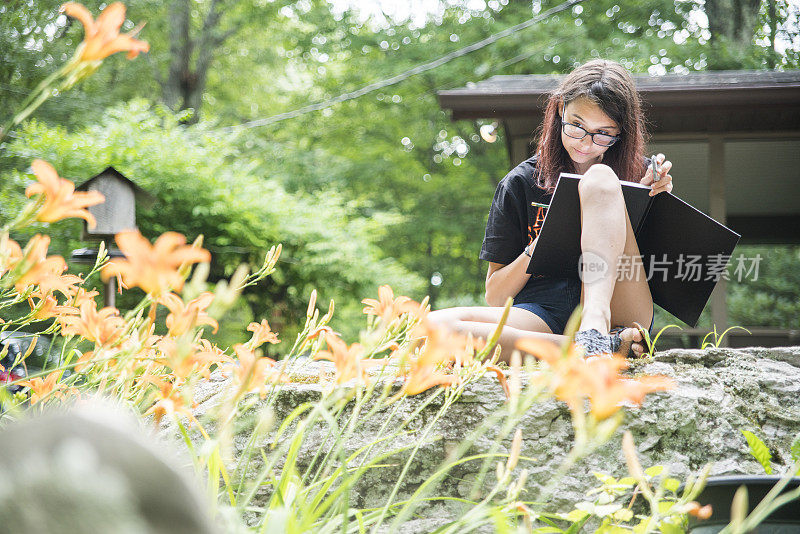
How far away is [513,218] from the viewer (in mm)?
2277

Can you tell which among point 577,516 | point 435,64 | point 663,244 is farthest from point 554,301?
point 435,64

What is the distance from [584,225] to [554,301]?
42cm

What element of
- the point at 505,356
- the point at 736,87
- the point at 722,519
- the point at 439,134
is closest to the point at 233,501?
the point at 722,519

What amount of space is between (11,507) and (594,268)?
1.55m

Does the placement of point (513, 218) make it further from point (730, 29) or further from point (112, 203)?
point (730, 29)

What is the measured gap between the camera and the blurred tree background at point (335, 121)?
5832mm

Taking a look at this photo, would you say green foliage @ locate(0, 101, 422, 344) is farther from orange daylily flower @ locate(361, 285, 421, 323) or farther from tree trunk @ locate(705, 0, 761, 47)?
tree trunk @ locate(705, 0, 761, 47)

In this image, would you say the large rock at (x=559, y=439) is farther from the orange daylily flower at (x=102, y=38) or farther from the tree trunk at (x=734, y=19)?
the tree trunk at (x=734, y=19)

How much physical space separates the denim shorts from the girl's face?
43cm

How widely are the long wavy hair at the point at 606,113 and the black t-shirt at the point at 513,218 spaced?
0.05 metres

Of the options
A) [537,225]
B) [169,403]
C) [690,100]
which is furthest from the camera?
[690,100]

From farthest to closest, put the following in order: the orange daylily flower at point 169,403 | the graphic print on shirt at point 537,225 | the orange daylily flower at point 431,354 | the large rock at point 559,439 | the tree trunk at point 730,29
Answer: the tree trunk at point 730,29
the graphic print on shirt at point 537,225
the large rock at point 559,439
the orange daylily flower at point 169,403
the orange daylily flower at point 431,354

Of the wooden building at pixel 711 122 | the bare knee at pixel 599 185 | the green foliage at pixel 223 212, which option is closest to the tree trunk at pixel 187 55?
the green foliage at pixel 223 212

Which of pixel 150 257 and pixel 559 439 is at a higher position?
pixel 150 257
